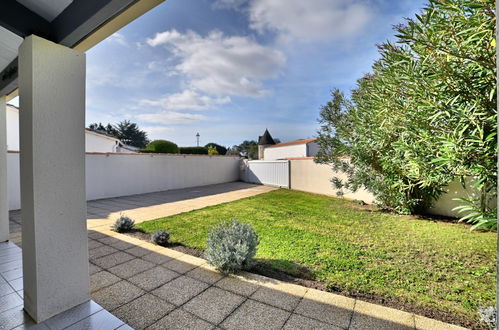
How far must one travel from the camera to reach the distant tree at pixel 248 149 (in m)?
38.4

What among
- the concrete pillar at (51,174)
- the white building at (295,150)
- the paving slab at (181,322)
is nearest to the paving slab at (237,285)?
the paving slab at (181,322)

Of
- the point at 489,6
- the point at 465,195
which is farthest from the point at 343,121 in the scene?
the point at 489,6

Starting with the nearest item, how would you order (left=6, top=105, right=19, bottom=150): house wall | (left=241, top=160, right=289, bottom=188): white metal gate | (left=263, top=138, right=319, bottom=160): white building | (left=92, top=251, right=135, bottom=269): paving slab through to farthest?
(left=92, top=251, right=135, bottom=269): paving slab < (left=6, top=105, right=19, bottom=150): house wall < (left=241, top=160, right=289, bottom=188): white metal gate < (left=263, top=138, right=319, bottom=160): white building

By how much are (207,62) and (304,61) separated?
322 cm

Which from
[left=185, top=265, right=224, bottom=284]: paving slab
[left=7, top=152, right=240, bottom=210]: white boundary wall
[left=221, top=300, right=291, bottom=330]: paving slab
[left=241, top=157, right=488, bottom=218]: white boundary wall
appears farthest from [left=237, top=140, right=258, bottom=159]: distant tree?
[left=221, top=300, right=291, bottom=330]: paving slab

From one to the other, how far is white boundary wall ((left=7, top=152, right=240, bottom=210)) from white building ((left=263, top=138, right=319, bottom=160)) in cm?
1211

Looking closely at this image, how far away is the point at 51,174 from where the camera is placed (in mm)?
1775

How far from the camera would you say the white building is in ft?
78.4

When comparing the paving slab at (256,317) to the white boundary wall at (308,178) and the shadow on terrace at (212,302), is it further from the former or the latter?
the white boundary wall at (308,178)

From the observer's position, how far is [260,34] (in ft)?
21.7

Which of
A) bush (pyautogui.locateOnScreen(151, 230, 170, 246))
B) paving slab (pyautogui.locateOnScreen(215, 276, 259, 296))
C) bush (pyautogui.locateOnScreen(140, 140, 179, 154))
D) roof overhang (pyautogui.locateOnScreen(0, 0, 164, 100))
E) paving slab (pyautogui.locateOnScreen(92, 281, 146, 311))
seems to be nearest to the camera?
roof overhang (pyautogui.locateOnScreen(0, 0, 164, 100))

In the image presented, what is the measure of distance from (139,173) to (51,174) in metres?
9.09

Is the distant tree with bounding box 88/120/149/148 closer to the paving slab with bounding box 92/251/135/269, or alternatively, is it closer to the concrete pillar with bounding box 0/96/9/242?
the concrete pillar with bounding box 0/96/9/242

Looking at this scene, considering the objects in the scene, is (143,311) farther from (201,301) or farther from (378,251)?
(378,251)
